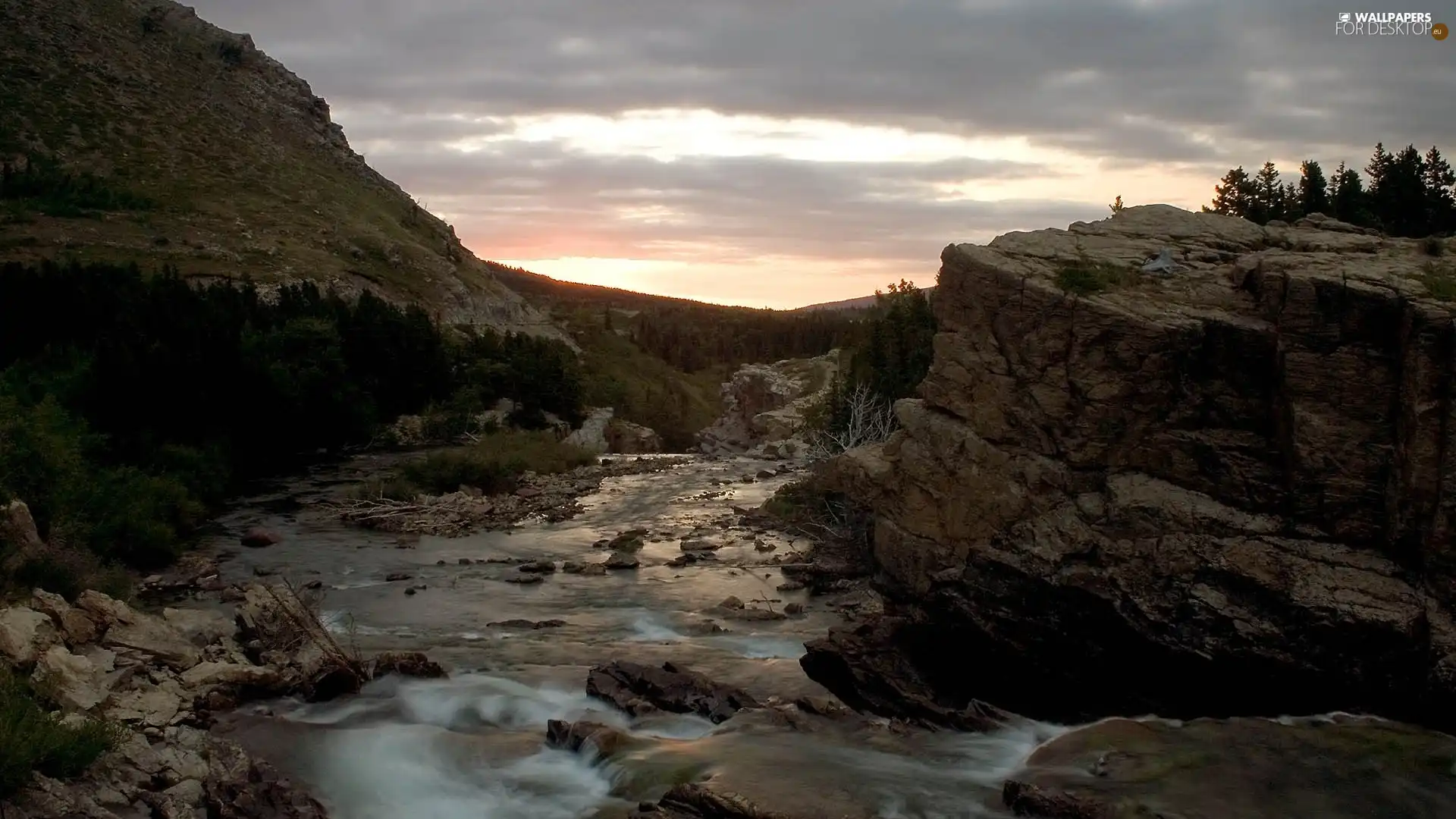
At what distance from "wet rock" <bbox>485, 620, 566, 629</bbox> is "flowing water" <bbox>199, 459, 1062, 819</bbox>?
5.1 inches

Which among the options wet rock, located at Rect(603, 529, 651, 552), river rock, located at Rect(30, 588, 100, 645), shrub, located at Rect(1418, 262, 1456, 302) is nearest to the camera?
shrub, located at Rect(1418, 262, 1456, 302)

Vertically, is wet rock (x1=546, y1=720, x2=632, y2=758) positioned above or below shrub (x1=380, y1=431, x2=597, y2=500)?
below

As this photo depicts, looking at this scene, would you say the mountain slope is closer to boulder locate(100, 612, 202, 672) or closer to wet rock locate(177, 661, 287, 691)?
boulder locate(100, 612, 202, 672)

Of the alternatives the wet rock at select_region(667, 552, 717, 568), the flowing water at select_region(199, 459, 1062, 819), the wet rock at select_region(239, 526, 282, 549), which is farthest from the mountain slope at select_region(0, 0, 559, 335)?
the wet rock at select_region(667, 552, 717, 568)

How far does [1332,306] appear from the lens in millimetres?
14070

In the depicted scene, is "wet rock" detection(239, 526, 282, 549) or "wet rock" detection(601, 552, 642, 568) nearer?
"wet rock" detection(601, 552, 642, 568)

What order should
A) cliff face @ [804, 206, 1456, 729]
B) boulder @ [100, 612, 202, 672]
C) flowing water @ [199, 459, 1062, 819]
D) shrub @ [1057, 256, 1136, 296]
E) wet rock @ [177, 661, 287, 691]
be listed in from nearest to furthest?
1. flowing water @ [199, 459, 1062, 819]
2. cliff face @ [804, 206, 1456, 729]
3. wet rock @ [177, 661, 287, 691]
4. boulder @ [100, 612, 202, 672]
5. shrub @ [1057, 256, 1136, 296]

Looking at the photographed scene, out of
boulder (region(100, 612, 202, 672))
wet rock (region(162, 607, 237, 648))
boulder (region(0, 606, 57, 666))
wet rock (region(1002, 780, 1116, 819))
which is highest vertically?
boulder (region(0, 606, 57, 666))

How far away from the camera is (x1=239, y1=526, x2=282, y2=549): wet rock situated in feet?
92.6

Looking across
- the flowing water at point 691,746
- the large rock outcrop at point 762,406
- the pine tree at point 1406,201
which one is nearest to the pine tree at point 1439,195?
the pine tree at point 1406,201

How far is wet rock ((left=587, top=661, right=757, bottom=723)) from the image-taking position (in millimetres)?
15703

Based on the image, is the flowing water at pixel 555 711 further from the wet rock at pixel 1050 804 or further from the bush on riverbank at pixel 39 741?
the bush on riverbank at pixel 39 741

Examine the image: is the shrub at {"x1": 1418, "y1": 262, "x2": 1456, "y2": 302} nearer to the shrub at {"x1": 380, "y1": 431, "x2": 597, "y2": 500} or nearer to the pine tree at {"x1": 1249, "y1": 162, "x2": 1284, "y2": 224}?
the pine tree at {"x1": 1249, "y1": 162, "x2": 1284, "y2": 224}

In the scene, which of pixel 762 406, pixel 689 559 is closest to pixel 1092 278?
pixel 689 559
